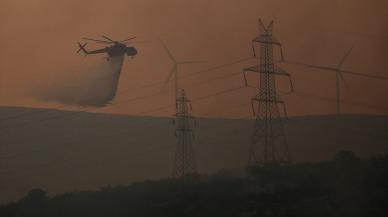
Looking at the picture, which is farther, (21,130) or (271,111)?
(21,130)

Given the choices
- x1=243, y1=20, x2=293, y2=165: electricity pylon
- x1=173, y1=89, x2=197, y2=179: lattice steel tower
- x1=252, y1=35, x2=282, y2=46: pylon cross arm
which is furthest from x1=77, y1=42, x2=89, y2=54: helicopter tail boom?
x1=252, y1=35, x2=282, y2=46: pylon cross arm

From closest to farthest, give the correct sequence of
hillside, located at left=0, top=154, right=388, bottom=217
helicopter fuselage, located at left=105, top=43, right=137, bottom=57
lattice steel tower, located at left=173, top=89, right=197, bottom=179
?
hillside, located at left=0, top=154, right=388, bottom=217 → lattice steel tower, located at left=173, top=89, right=197, bottom=179 → helicopter fuselage, located at left=105, top=43, right=137, bottom=57

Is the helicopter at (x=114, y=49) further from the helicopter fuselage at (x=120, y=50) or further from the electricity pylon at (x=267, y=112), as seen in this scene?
the electricity pylon at (x=267, y=112)

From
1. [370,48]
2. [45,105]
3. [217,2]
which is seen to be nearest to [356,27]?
[370,48]

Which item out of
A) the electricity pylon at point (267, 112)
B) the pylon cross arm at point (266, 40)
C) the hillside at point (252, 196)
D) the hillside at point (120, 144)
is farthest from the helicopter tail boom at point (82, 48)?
the pylon cross arm at point (266, 40)

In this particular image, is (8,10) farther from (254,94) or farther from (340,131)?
(340,131)

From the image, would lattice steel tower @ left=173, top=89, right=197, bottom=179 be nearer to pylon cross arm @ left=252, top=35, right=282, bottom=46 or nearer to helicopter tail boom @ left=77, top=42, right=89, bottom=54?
pylon cross arm @ left=252, top=35, right=282, bottom=46

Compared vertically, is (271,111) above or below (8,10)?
below
